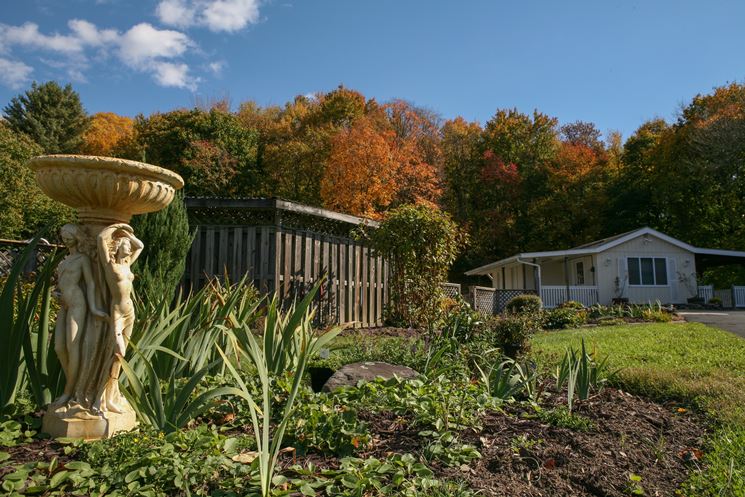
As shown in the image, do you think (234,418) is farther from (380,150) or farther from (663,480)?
(380,150)

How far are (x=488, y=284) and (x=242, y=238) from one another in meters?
32.6

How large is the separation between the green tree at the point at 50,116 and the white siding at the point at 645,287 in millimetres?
30846

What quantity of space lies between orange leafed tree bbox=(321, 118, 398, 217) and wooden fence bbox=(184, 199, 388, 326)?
1238 centimetres

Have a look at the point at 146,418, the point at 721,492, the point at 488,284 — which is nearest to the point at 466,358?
the point at 721,492

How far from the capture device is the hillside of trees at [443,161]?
24219 mm

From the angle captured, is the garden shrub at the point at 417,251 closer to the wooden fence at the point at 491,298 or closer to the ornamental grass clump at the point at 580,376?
the ornamental grass clump at the point at 580,376

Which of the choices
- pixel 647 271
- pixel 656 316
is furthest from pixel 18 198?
pixel 647 271

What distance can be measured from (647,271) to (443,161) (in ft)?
41.2

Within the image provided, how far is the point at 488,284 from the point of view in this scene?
4047cm

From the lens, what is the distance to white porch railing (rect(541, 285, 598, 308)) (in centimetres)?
2270

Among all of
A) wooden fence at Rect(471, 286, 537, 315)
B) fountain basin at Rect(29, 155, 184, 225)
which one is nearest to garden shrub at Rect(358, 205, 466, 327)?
wooden fence at Rect(471, 286, 537, 315)

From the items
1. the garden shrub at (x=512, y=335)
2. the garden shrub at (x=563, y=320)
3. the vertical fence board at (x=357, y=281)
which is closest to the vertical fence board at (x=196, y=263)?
the vertical fence board at (x=357, y=281)

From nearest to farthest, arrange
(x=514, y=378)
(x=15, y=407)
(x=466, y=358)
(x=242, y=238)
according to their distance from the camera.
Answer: (x=15, y=407)
(x=514, y=378)
(x=466, y=358)
(x=242, y=238)

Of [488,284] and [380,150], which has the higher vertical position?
[380,150]
